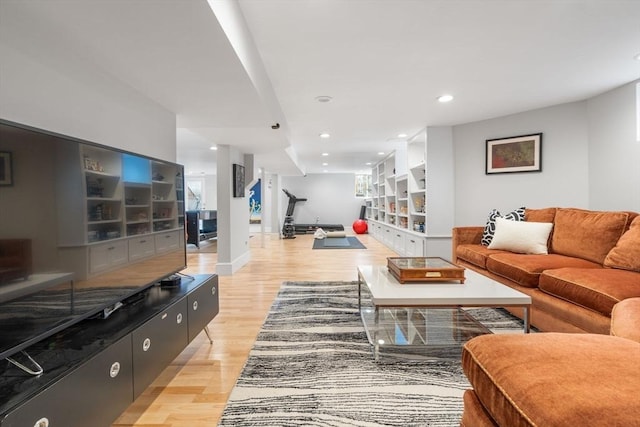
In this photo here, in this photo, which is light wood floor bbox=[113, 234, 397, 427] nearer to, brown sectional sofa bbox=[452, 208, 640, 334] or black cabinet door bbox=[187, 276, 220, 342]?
black cabinet door bbox=[187, 276, 220, 342]

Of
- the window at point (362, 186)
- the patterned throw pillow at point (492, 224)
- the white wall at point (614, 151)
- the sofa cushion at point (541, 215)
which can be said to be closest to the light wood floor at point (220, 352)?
the patterned throw pillow at point (492, 224)

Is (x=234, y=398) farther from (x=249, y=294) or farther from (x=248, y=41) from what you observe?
(x=248, y=41)

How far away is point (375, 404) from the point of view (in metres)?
1.48

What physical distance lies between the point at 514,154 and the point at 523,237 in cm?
160

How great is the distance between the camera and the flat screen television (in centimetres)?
96

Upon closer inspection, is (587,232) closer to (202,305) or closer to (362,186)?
(202,305)

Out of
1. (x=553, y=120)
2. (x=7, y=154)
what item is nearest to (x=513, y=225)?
(x=553, y=120)

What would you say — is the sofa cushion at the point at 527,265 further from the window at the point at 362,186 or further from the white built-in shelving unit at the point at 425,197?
the window at the point at 362,186

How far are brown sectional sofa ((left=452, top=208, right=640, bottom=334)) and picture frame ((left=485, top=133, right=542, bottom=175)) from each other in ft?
3.20

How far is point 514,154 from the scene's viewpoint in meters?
4.03

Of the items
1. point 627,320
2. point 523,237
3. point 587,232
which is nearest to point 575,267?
point 587,232

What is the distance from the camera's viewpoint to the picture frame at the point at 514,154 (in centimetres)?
384

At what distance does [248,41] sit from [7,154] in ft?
4.60

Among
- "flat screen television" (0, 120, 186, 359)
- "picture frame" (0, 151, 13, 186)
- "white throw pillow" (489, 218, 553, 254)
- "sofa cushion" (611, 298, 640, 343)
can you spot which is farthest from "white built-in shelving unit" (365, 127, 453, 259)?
"picture frame" (0, 151, 13, 186)
